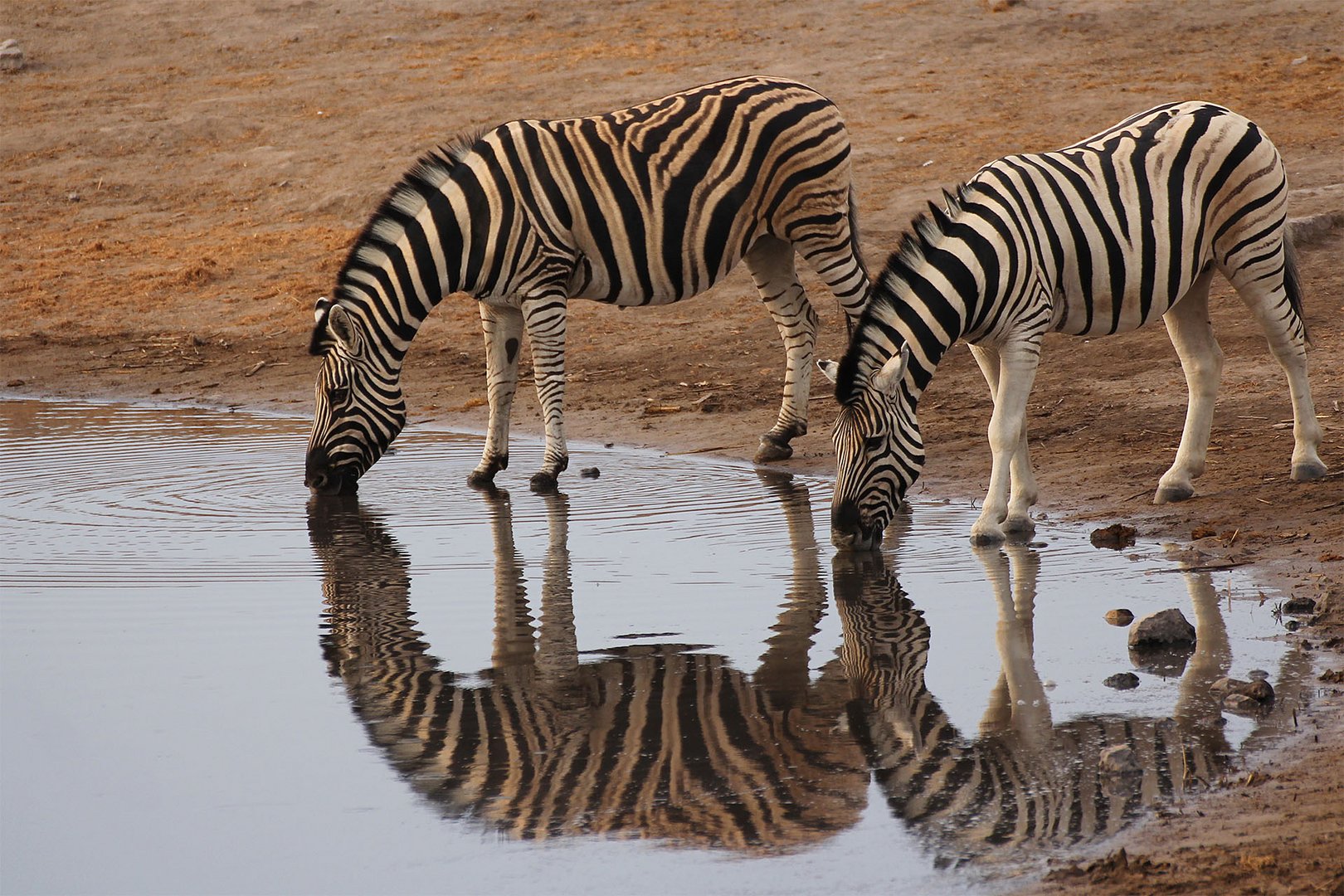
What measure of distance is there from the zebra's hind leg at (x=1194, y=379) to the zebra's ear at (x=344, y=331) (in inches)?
172

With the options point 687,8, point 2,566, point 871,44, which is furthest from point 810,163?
point 687,8

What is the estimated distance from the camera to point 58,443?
33.9ft

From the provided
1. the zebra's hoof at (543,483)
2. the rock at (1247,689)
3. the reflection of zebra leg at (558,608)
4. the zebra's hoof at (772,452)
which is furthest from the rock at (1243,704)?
the zebra's hoof at (772,452)

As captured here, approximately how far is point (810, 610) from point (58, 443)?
6.03 metres

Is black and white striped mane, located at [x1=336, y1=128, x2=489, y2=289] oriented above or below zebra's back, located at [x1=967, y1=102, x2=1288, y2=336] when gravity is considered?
above

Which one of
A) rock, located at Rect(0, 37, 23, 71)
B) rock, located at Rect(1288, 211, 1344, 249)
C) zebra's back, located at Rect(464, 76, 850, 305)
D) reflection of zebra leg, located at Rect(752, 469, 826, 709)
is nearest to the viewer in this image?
reflection of zebra leg, located at Rect(752, 469, 826, 709)

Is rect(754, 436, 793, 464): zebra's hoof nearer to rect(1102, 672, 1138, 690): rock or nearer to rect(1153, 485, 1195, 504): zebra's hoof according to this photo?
rect(1153, 485, 1195, 504): zebra's hoof

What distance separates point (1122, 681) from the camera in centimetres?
523

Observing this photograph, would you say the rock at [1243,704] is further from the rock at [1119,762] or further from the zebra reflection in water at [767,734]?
the rock at [1119,762]

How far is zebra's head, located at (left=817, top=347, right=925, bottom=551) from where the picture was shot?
23.4 feet

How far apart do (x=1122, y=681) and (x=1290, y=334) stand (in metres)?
3.59

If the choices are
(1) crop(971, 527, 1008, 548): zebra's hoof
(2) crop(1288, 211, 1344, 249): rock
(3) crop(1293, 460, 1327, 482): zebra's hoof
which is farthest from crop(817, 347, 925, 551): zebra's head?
(2) crop(1288, 211, 1344, 249): rock

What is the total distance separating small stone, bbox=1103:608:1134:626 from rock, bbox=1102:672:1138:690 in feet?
2.33

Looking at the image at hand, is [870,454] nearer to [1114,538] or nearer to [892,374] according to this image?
[892,374]
